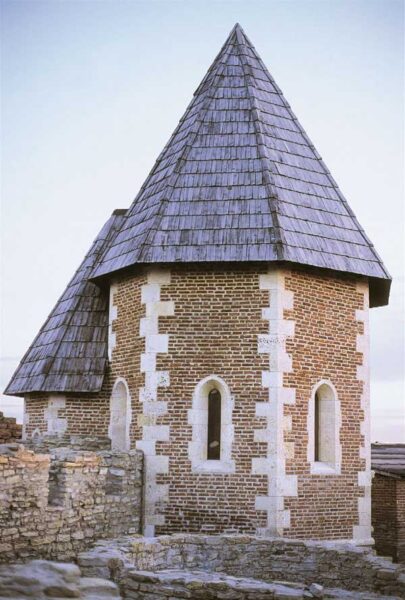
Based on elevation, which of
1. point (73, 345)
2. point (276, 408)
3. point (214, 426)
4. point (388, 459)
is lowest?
point (388, 459)

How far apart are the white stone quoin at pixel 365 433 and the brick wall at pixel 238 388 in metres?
0.12

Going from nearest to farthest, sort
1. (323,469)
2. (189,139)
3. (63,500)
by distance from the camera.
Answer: (63,500), (323,469), (189,139)

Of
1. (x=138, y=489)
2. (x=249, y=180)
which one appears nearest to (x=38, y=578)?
(x=138, y=489)

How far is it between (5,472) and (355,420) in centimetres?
741

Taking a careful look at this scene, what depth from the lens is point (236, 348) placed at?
49.9 ft

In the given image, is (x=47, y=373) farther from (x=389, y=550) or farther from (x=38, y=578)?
(x=389, y=550)

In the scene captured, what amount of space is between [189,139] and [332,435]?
6380 mm

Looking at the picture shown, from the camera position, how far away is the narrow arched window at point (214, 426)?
1517 cm

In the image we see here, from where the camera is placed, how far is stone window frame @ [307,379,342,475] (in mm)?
15350

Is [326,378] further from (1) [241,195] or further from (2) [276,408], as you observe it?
(1) [241,195]

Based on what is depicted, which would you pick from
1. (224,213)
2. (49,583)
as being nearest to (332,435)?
(224,213)

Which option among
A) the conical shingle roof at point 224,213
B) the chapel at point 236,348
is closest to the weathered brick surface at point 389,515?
the conical shingle roof at point 224,213

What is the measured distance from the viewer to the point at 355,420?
1614 cm

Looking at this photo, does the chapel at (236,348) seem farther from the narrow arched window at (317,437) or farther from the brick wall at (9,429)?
the brick wall at (9,429)
